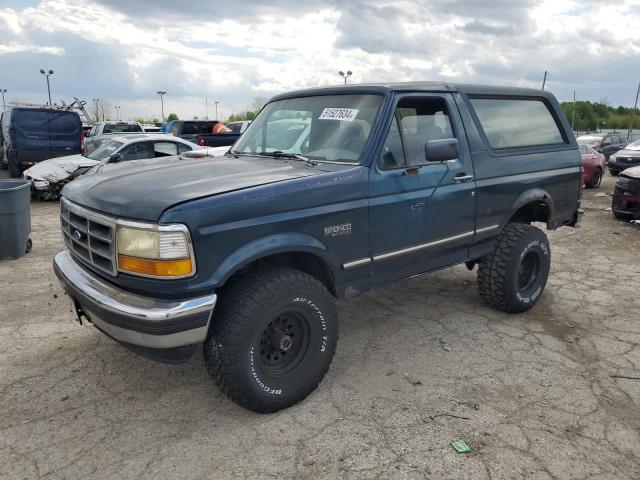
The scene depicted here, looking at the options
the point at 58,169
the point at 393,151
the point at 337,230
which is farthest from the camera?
the point at 58,169

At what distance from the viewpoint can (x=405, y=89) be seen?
3732 mm

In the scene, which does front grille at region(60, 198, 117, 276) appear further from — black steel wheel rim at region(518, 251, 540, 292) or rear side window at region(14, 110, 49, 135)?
rear side window at region(14, 110, 49, 135)

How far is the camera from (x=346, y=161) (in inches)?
136

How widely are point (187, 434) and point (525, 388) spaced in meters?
2.29

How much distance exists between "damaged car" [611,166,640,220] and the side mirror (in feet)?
23.7

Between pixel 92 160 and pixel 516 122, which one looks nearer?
pixel 516 122

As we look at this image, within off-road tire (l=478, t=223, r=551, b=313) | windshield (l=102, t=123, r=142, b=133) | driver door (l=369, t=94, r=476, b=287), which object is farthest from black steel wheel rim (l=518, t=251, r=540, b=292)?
windshield (l=102, t=123, r=142, b=133)

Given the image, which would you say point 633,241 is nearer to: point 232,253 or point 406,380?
point 406,380

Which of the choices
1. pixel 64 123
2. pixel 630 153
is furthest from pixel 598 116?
pixel 64 123

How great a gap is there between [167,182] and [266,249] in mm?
770

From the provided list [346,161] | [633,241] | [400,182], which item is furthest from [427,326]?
[633,241]

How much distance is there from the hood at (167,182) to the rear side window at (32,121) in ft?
36.3

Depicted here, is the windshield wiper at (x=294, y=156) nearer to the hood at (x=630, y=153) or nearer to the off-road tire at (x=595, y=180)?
the off-road tire at (x=595, y=180)

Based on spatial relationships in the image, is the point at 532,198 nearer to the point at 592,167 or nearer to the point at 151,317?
the point at 151,317
